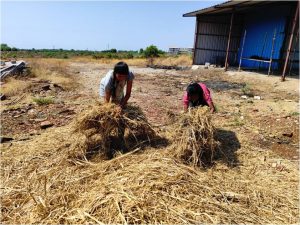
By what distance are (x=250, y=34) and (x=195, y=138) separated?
1206 centimetres

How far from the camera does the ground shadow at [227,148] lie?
339 centimetres

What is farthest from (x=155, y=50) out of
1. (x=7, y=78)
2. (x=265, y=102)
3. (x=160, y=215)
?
(x=160, y=215)

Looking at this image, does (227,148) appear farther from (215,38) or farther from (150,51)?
(150,51)

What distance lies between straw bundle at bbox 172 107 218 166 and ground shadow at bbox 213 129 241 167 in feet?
0.71

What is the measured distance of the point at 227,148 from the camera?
12.4ft

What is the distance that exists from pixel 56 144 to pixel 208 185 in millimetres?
2241

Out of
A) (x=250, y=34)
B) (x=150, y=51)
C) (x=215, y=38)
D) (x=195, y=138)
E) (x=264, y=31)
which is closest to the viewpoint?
(x=195, y=138)

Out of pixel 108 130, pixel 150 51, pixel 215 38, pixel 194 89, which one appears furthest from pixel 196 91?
pixel 150 51

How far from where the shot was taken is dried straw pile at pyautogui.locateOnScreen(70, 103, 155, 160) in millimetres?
3202

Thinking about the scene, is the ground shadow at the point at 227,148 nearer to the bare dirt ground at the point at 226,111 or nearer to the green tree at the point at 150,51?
the bare dirt ground at the point at 226,111

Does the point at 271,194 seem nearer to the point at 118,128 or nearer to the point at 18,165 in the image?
the point at 118,128

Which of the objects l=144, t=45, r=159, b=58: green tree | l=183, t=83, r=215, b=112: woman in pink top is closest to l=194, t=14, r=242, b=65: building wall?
l=144, t=45, r=159, b=58: green tree

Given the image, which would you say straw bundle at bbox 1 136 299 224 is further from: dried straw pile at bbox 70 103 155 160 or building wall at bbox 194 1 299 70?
building wall at bbox 194 1 299 70

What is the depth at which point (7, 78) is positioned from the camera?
9.03m
